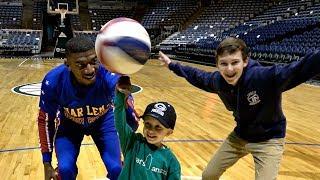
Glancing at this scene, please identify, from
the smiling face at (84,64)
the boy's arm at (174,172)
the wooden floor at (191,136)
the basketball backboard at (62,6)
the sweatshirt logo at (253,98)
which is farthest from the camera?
the basketball backboard at (62,6)

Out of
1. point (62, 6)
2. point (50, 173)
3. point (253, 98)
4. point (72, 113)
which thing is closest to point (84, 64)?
point (72, 113)

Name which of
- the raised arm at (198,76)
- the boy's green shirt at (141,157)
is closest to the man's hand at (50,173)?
the boy's green shirt at (141,157)

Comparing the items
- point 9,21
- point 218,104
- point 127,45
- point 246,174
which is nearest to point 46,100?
point 127,45

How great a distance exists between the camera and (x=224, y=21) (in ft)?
91.0

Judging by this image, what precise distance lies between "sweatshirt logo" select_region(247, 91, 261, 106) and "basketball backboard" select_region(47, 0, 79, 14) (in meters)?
31.0

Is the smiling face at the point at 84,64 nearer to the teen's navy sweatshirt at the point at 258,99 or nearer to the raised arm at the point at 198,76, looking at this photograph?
the raised arm at the point at 198,76

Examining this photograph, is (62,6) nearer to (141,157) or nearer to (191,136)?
(191,136)

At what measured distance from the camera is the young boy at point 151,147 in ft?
8.28

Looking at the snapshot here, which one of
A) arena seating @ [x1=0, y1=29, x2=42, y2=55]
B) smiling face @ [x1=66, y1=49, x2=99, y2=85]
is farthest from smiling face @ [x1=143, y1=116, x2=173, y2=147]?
arena seating @ [x1=0, y1=29, x2=42, y2=55]

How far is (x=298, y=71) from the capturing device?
8.77ft

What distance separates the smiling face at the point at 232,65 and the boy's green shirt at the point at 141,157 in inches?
29.0

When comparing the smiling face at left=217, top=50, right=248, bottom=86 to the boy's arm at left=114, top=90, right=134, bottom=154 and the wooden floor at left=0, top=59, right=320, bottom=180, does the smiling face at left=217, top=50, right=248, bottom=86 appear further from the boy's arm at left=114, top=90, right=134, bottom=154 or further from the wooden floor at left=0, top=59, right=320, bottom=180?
the wooden floor at left=0, top=59, right=320, bottom=180

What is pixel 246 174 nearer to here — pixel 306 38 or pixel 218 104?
pixel 218 104

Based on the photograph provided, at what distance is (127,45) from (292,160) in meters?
3.61
